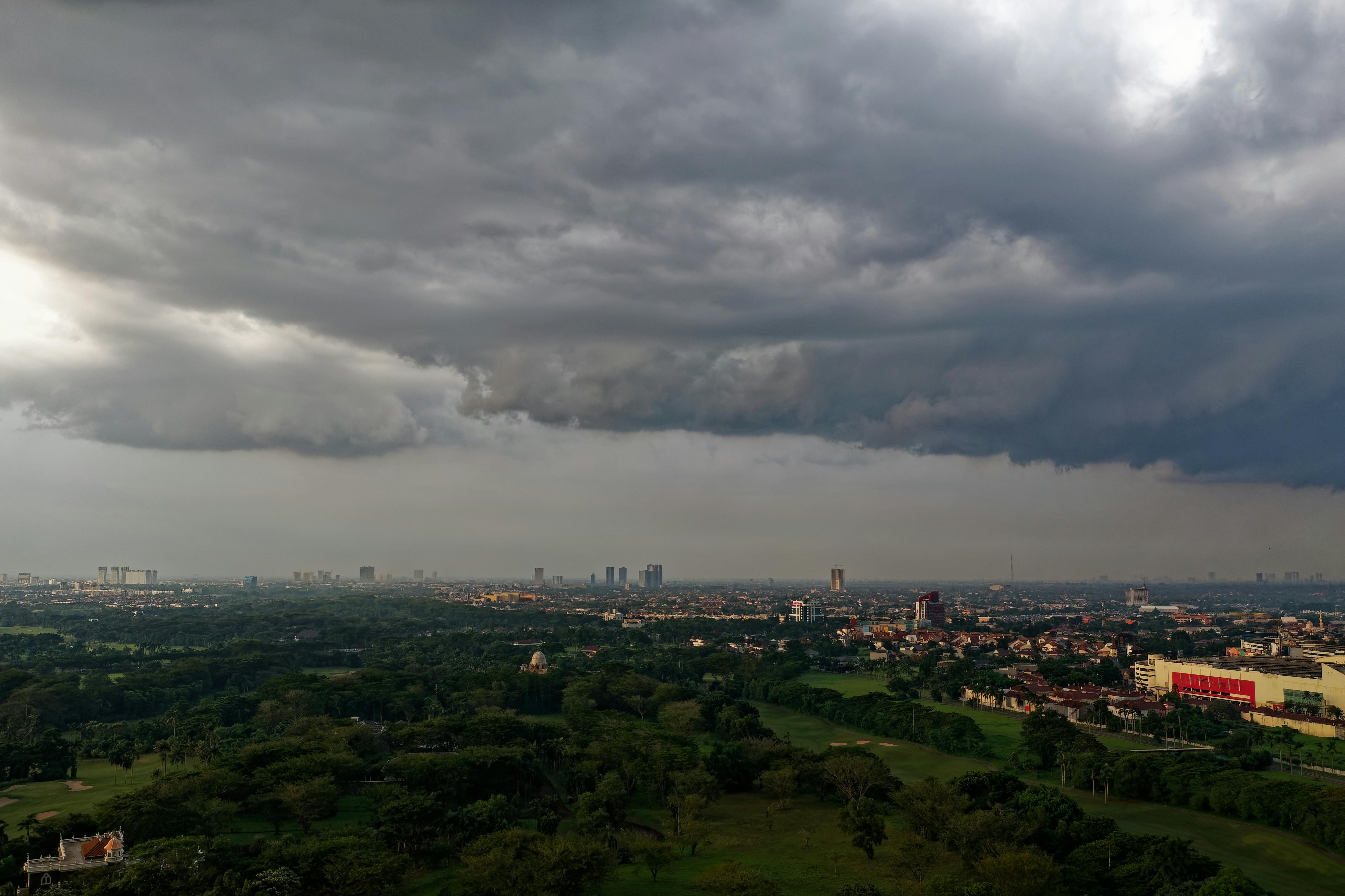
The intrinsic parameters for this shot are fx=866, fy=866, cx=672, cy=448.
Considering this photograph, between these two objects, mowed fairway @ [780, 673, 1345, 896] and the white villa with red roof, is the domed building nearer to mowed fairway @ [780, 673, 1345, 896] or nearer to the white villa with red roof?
mowed fairway @ [780, 673, 1345, 896]

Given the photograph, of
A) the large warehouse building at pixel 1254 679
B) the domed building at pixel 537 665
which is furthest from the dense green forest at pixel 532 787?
the large warehouse building at pixel 1254 679

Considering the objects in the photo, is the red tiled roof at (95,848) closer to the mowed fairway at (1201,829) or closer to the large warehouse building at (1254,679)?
the mowed fairway at (1201,829)

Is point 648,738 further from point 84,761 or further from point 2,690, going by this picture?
point 2,690

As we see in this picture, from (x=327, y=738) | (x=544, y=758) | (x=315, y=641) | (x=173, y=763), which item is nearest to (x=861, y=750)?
(x=544, y=758)

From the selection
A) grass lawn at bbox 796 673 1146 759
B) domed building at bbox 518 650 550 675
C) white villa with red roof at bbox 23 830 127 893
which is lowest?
grass lawn at bbox 796 673 1146 759

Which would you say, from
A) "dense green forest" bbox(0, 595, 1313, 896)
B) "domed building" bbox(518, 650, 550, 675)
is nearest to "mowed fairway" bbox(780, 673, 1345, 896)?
"dense green forest" bbox(0, 595, 1313, 896)

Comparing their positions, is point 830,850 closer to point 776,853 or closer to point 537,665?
point 776,853

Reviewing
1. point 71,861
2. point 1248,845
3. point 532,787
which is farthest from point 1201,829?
point 71,861
